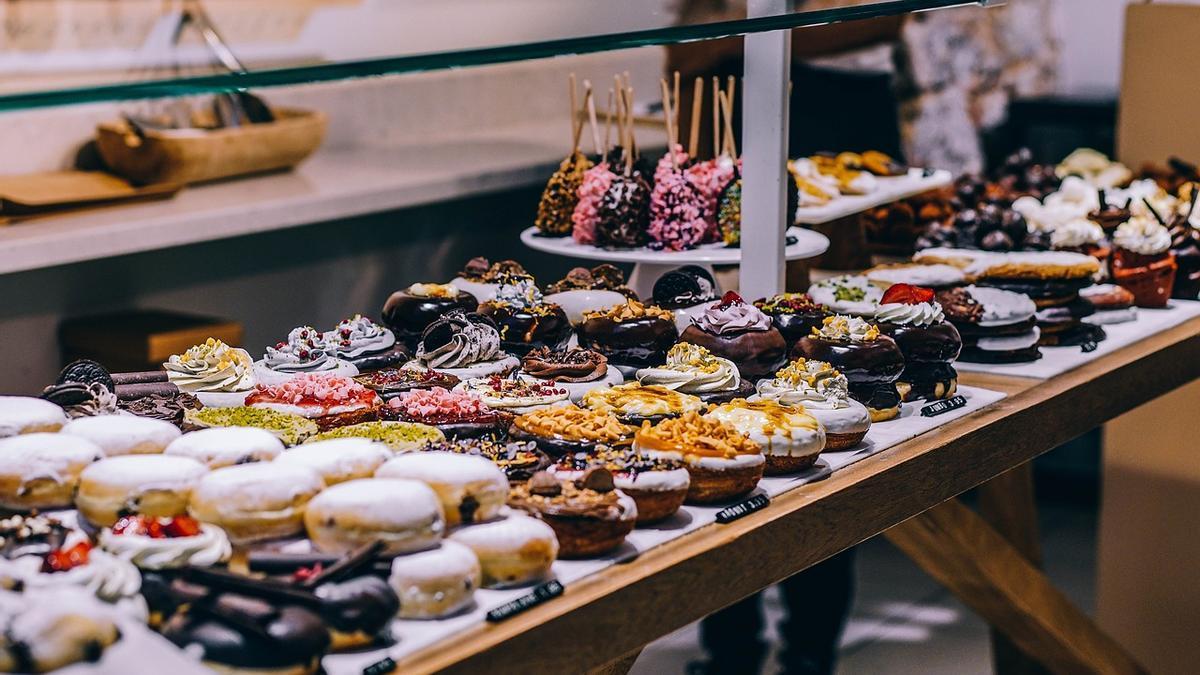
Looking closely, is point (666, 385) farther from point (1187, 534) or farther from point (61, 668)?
point (1187, 534)

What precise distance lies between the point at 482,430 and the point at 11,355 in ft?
8.33

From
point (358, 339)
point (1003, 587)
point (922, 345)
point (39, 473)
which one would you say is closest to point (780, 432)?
point (922, 345)

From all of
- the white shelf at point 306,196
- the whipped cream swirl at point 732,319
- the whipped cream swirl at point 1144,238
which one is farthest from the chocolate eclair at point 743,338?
the white shelf at point 306,196

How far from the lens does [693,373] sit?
2115 millimetres

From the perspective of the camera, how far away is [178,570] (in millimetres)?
1449

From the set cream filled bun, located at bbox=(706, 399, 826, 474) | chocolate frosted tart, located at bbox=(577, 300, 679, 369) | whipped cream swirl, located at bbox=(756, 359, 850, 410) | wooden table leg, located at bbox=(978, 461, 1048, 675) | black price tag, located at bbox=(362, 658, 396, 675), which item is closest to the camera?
black price tag, located at bbox=(362, 658, 396, 675)

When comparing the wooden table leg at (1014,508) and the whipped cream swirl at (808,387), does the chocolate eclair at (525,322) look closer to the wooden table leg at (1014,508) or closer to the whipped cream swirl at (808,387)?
the whipped cream swirl at (808,387)

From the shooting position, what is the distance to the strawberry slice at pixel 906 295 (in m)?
2.35

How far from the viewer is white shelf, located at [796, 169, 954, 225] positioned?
9.95ft

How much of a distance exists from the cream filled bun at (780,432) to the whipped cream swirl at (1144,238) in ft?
4.15

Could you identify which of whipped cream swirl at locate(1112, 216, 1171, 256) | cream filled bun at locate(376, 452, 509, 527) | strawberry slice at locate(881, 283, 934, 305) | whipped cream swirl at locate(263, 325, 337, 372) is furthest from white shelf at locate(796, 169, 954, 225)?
cream filled bun at locate(376, 452, 509, 527)

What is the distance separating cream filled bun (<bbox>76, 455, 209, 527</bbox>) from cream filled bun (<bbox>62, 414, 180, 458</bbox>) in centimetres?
10

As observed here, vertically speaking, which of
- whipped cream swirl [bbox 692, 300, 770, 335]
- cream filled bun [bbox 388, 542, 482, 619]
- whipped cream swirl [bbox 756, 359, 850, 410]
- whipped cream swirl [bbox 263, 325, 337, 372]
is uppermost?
whipped cream swirl [bbox 692, 300, 770, 335]

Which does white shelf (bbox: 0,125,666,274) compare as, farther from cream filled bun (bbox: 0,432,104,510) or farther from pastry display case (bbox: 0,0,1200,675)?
cream filled bun (bbox: 0,432,104,510)
